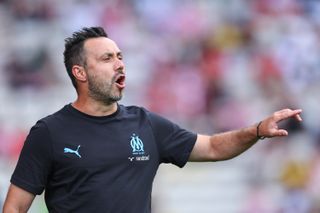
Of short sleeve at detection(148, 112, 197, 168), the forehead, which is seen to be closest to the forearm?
short sleeve at detection(148, 112, 197, 168)

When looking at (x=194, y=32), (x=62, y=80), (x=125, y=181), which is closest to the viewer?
(x=125, y=181)

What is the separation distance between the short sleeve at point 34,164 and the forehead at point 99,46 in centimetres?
62

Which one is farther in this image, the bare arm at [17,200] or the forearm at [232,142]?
the forearm at [232,142]

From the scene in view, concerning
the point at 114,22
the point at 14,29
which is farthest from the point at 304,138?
the point at 14,29

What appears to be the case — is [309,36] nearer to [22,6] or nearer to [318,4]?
[318,4]

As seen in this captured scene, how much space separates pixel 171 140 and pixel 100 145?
1.72 ft

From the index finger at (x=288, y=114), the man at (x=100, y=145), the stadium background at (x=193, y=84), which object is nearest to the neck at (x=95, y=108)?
the man at (x=100, y=145)

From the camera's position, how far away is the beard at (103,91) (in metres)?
5.65

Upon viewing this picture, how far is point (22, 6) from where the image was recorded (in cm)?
1262

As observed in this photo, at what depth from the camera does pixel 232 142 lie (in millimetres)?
5906

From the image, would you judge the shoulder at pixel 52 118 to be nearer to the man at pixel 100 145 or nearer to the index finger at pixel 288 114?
the man at pixel 100 145

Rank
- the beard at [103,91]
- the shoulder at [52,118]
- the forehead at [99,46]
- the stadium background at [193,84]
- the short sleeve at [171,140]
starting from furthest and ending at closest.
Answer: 1. the stadium background at [193,84]
2. the short sleeve at [171,140]
3. the forehead at [99,46]
4. the beard at [103,91]
5. the shoulder at [52,118]

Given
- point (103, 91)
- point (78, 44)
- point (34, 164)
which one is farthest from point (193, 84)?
point (34, 164)

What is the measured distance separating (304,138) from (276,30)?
1779mm
